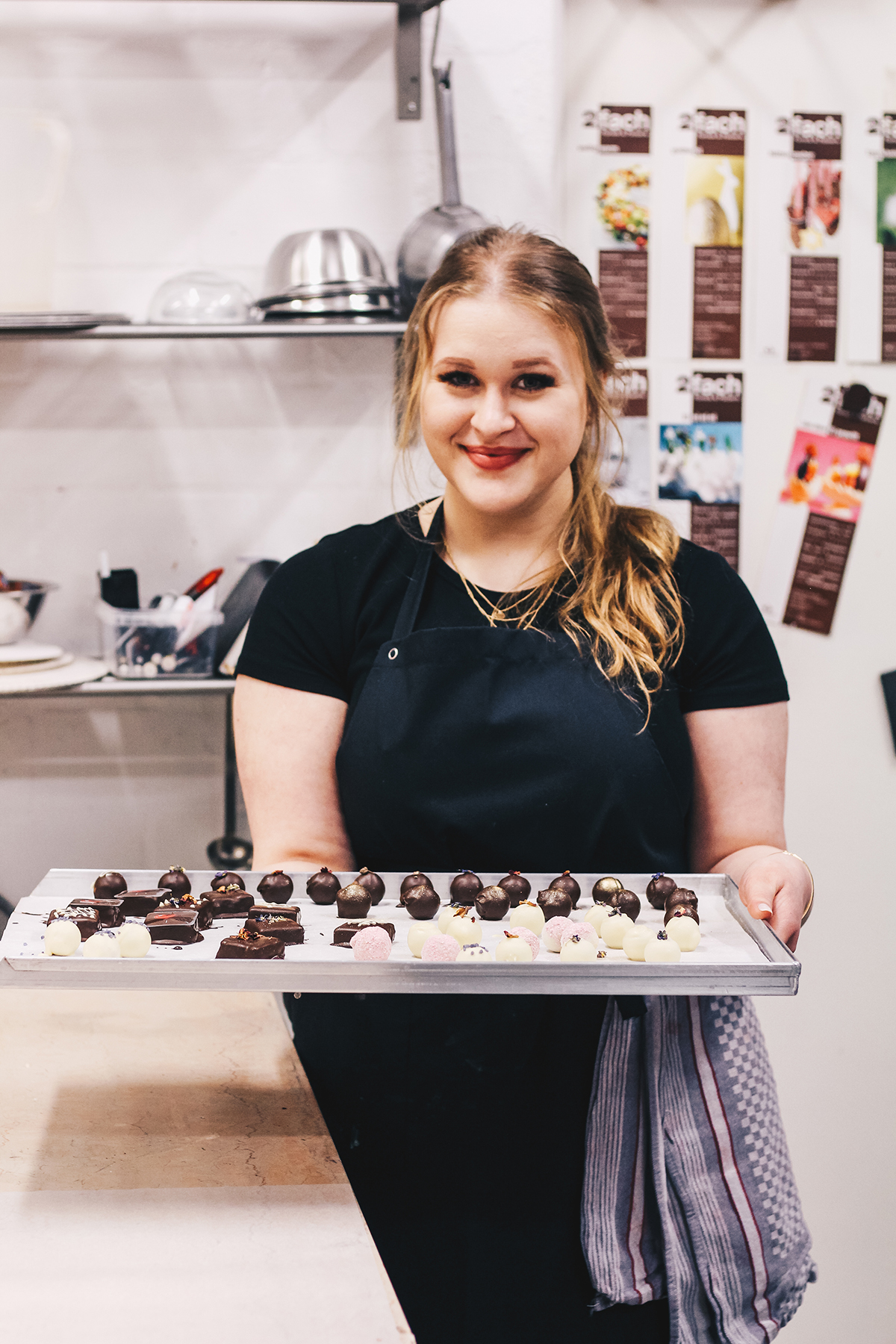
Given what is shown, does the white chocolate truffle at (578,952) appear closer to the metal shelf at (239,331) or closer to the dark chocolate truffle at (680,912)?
the dark chocolate truffle at (680,912)

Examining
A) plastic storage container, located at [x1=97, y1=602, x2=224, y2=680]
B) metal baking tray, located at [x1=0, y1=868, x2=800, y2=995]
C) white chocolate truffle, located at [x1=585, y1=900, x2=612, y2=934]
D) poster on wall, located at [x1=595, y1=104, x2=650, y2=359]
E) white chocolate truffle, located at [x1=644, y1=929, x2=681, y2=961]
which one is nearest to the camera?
metal baking tray, located at [x1=0, y1=868, x2=800, y2=995]

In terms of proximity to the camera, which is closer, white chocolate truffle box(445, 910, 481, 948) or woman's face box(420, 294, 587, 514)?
white chocolate truffle box(445, 910, 481, 948)

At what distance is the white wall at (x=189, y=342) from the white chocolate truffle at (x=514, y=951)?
1.26 m

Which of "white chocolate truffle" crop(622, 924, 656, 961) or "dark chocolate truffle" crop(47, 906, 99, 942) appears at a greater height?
"dark chocolate truffle" crop(47, 906, 99, 942)

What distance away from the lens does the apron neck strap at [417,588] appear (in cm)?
147

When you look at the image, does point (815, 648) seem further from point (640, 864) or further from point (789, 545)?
point (640, 864)

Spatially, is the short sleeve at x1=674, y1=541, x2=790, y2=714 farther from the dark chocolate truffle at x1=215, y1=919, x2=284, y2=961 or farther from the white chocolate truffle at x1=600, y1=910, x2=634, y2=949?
the dark chocolate truffle at x1=215, y1=919, x2=284, y2=961

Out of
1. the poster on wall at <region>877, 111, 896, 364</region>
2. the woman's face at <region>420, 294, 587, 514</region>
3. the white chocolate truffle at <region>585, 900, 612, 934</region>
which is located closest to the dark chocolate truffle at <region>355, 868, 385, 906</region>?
the white chocolate truffle at <region>585, 900, 612, 934</region>

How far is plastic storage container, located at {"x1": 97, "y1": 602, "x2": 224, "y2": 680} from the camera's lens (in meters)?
2.04

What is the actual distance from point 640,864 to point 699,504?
1149 mm

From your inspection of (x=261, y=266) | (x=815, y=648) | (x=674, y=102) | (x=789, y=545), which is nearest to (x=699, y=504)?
(x=789, y=545)

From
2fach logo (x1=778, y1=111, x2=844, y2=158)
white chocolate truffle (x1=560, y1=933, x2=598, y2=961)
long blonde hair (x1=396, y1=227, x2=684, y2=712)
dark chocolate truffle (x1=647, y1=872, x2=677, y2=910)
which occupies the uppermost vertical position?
2fach logo (x1=778, y1=111, x2=844, y2=158)

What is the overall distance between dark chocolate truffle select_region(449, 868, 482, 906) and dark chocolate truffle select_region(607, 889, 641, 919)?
15cm

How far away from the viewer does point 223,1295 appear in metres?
0.91
